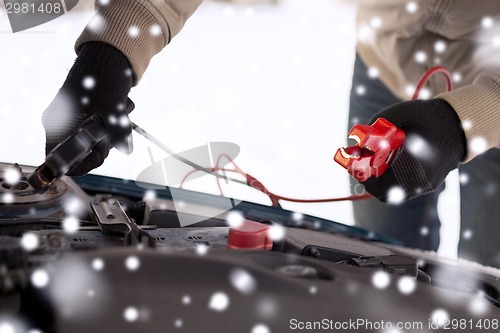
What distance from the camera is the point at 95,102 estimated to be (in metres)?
0.99

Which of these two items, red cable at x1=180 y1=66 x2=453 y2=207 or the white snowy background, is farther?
the white snowy background

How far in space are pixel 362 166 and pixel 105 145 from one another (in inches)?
15.3

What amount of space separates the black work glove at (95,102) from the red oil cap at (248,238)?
0.89 feet

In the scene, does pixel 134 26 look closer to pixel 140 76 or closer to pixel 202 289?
pixel 140 76

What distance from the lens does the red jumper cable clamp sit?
0.84 m

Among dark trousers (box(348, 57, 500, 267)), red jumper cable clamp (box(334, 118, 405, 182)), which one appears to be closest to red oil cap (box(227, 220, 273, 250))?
red jumper cable clamp (box(334, 118, 405, 182))

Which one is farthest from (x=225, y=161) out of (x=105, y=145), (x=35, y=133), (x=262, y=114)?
(x=262, y=114)

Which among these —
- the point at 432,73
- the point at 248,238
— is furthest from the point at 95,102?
the point at 432,73

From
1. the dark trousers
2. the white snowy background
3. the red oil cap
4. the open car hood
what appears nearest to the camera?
the open car hood

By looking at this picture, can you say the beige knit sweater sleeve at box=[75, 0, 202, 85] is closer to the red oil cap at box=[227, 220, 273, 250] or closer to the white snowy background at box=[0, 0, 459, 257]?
the red oil cap at box=[227, 220, 273, 250]

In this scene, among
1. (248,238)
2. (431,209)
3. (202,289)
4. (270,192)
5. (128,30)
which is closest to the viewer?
(202,289)

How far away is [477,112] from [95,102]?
0.58m

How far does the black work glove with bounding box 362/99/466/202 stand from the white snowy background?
83 cm

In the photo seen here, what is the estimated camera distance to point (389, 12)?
55.1 inches
